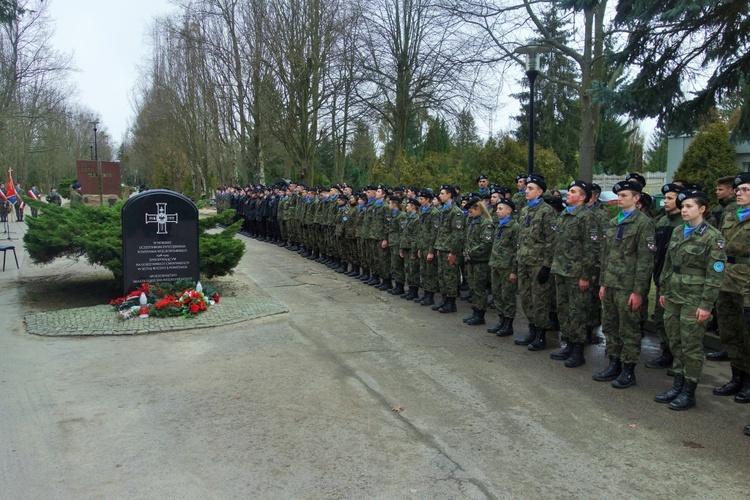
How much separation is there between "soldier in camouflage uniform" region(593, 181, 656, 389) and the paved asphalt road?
1.01ft

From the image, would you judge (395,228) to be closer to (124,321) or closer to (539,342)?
(539,342)

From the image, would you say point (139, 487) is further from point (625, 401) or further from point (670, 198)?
point (670, 198)

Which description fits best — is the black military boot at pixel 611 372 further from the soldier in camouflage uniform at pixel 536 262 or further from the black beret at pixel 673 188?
the black beret at pixel 673 188

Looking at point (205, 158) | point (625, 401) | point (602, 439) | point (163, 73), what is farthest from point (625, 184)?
point (163, 73)

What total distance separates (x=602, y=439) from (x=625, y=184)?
8.65 feet

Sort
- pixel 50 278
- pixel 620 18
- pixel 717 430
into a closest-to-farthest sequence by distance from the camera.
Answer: pixel 717 430 < pixel 620 18 < pixel 50 278

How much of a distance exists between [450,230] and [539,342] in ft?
8.47

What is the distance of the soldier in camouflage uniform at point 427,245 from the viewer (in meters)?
9.59

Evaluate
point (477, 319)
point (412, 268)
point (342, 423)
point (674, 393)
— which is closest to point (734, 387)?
point (674, 393)

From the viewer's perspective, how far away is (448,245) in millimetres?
9086

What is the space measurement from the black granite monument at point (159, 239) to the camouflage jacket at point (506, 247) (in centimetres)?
477

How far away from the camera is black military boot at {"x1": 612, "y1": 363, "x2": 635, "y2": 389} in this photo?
18.8ft

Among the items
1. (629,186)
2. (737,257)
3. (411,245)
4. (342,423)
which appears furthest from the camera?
(411,245)

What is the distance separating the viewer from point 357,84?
2520cm
